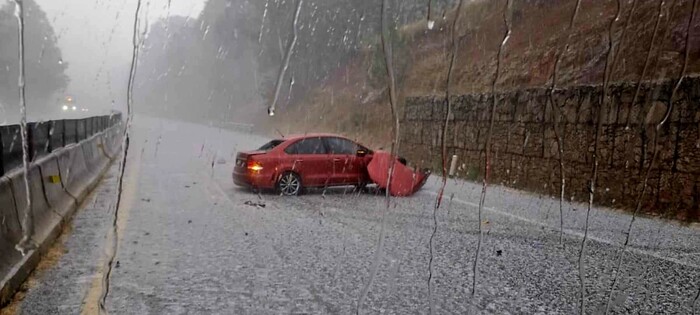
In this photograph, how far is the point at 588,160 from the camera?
12.3 m

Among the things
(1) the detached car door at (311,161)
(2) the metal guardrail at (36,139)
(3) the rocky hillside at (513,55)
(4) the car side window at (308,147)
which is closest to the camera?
(2) the metal guardrail at (36,139)

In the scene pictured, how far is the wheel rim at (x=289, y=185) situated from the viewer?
11805 millimetres

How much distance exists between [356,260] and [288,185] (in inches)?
223

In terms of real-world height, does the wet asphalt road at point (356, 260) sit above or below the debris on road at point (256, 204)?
above

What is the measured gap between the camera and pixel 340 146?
1231 cm

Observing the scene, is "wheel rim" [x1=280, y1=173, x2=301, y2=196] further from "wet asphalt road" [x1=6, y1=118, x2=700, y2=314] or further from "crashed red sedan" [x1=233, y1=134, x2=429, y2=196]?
"wet asphalt road" [x1=6, y1=118, x2=700, y2=314]

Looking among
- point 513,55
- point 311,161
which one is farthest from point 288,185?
point 513,55

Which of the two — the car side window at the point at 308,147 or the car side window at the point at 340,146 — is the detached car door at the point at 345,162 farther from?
the car side window at the point at 308,147

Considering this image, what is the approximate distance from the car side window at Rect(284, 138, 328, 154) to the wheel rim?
1.71ft

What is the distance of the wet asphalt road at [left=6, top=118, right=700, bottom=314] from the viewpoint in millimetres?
4848

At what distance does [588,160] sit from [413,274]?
779 centimetres

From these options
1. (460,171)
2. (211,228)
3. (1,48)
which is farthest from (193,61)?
(211,228)

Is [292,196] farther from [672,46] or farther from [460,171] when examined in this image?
[672,46]

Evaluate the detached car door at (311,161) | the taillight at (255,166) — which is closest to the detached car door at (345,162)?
the detached car door at (311,161)
